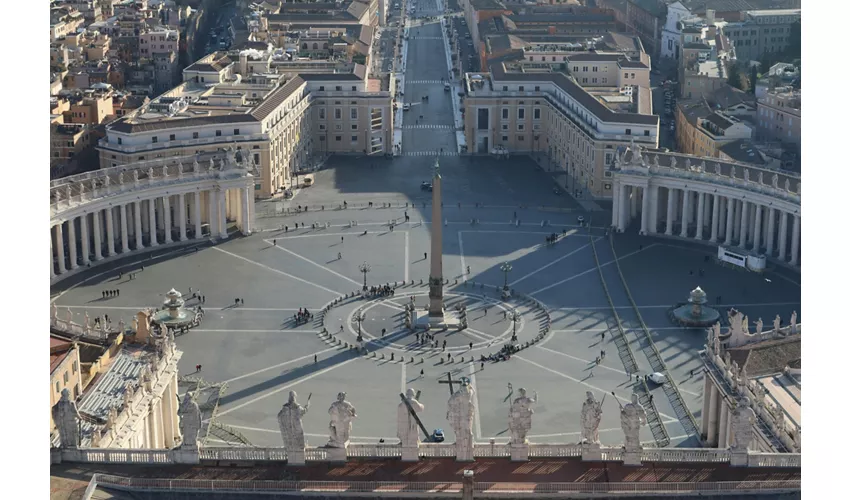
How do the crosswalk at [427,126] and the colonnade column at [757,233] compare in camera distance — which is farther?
the crosswalk at [427,126]

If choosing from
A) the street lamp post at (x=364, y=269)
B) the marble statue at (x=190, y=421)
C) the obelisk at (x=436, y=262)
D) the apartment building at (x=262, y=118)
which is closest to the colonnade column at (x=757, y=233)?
the obelisk at (x=436, y=262)

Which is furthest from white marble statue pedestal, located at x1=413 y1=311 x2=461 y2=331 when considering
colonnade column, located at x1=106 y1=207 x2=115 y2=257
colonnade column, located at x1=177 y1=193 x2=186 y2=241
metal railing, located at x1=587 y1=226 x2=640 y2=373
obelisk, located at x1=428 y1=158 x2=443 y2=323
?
colonnade column, located at x1=106 y1=207 x2=115 y2=257

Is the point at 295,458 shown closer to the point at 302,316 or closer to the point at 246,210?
the point at 302,316

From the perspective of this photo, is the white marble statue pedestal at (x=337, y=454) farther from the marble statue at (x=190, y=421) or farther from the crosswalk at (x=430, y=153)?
the crosswalk at (x=430, y=153)

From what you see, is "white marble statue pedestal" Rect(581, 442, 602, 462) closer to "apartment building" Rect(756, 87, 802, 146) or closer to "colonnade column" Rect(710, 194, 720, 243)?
"colonnade column" Rect(710, 194, 720, 243)

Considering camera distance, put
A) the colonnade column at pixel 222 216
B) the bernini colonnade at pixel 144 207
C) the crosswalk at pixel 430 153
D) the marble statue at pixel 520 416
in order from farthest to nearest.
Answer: the crosswalk at pixel 430 153, the colonnade column at pixel 222 216, the bernini colonnade at pixel 144 207, the marble statue at pixel 520 416

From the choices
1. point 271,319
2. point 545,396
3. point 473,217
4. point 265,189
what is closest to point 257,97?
point 265,189
